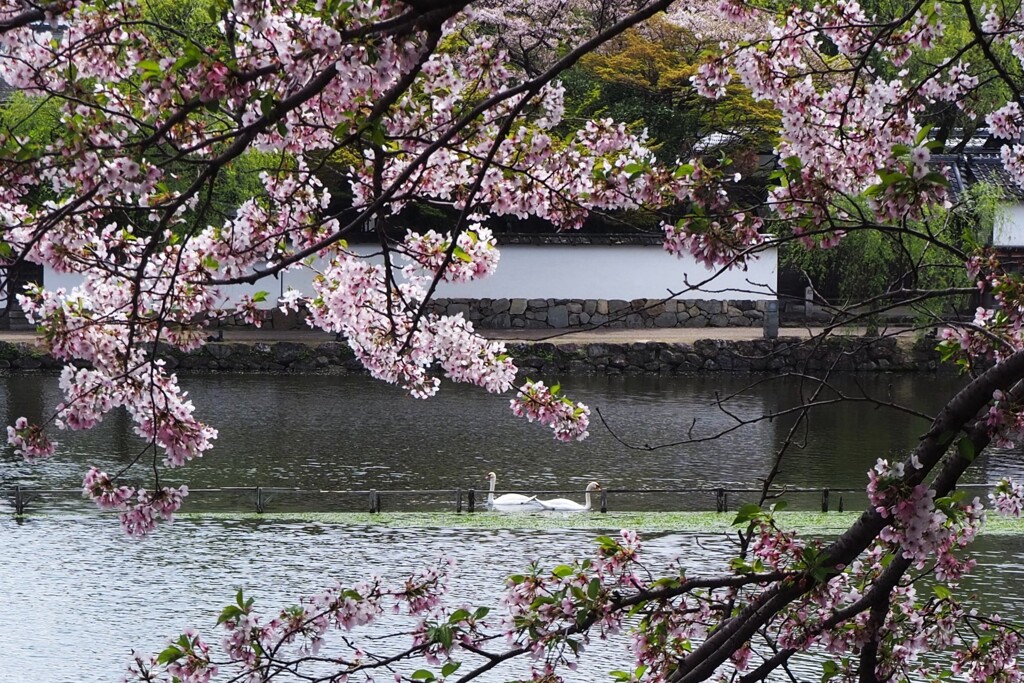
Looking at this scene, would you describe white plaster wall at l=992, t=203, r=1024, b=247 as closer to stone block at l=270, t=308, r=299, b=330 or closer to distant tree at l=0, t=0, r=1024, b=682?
stone block at l=270, t=308, r=299, b=330

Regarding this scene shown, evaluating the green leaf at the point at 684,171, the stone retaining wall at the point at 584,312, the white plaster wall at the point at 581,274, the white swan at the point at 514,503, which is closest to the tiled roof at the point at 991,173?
the white plaster wall at the point at 581,274

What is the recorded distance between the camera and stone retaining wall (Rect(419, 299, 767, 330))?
87.6ft

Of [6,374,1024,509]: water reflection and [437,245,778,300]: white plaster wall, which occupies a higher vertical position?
[437,245,778,300]: white plaster wall

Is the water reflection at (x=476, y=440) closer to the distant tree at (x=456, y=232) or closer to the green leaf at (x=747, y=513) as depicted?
the distant tree at (x=456, y=232)

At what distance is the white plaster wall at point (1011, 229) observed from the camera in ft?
78.6

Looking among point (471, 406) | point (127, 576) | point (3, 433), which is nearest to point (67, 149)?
point (127, 576)

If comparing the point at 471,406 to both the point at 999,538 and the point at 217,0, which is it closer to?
the point at 999,538

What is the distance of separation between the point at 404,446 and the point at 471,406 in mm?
3476

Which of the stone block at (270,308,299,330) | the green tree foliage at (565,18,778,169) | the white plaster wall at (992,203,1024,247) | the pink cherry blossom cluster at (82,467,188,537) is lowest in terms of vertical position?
the pink cherry blossom cluster at (82,467,188,537)

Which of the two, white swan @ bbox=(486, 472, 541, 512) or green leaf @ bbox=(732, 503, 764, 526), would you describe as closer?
green leaf @ bbox=(732, 503, 764, 526)

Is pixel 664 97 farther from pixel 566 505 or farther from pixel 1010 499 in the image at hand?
pixel 1010 499

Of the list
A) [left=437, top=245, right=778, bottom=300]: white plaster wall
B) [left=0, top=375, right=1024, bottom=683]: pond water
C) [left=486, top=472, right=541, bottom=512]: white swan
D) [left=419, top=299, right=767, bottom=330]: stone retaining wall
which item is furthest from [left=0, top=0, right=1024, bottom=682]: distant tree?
[left=419, top=299, right=767, bottom=330]: stone retaining wall

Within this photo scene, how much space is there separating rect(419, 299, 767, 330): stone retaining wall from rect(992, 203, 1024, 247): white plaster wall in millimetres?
4902

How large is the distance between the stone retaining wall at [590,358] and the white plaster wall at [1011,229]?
8.18 feet
